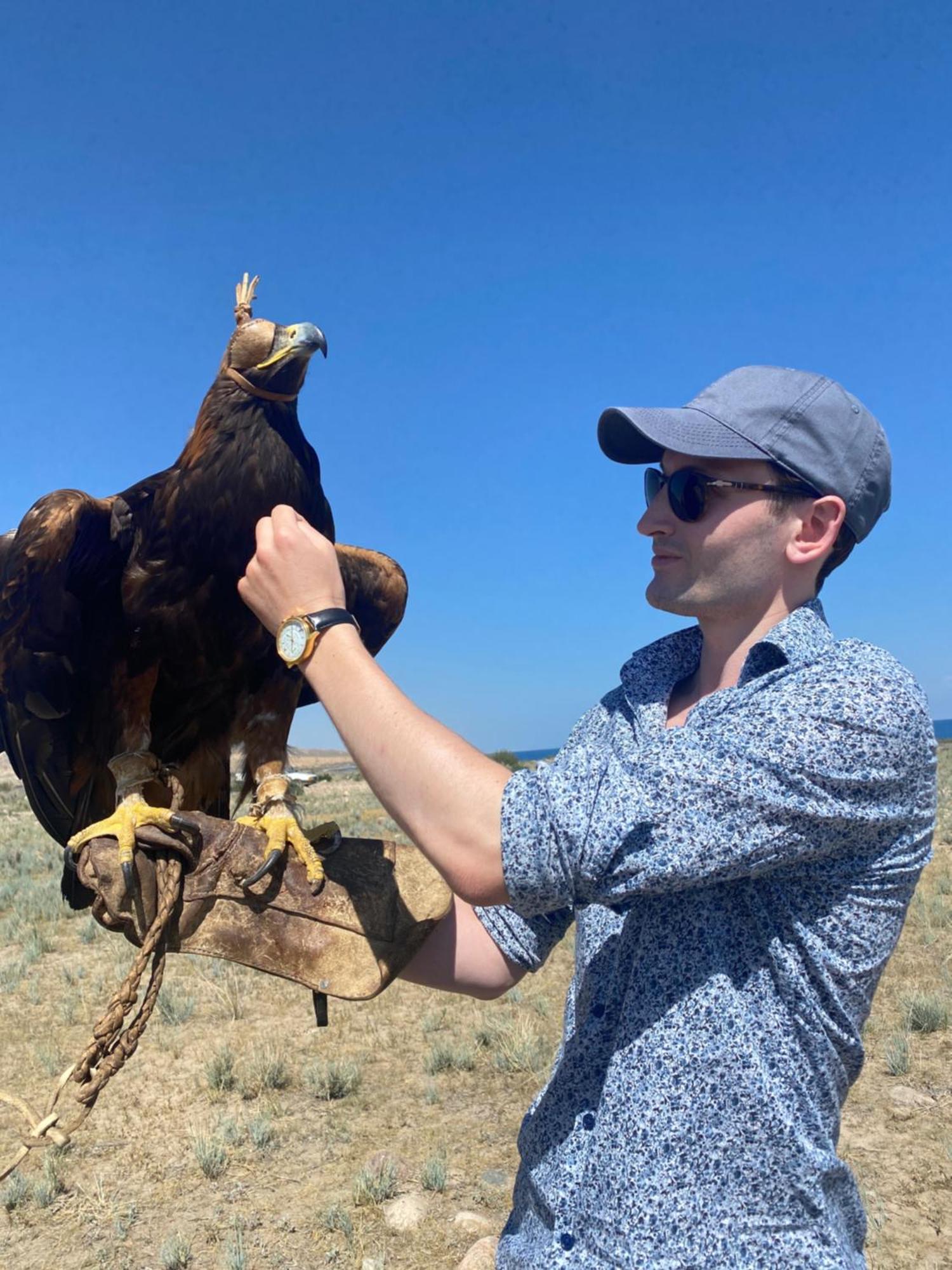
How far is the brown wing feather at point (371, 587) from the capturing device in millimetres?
3541

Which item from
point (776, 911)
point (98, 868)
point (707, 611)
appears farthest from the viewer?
point (98, 868)

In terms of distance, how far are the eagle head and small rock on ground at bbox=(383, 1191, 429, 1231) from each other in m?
3.66

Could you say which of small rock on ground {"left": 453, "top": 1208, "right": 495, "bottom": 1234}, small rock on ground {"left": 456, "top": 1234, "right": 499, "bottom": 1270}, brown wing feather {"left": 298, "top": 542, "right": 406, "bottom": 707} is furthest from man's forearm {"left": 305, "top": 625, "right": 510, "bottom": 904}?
small rock on ground {"left": 453, "top": 1208, "right": 495, "bottom": 1234}

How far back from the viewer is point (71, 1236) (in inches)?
158

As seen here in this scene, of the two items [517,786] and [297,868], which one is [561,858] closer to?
[517,786]

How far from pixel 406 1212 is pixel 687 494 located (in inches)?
152

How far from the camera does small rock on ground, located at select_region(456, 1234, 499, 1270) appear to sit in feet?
11.4

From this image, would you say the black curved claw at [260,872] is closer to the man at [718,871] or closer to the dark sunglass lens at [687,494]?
the man at [718,871]

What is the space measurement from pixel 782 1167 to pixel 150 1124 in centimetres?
482

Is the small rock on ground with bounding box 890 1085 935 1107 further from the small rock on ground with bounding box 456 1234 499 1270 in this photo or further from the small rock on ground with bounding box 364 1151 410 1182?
the small rock on ground with bounding box 364 1151 410 1182

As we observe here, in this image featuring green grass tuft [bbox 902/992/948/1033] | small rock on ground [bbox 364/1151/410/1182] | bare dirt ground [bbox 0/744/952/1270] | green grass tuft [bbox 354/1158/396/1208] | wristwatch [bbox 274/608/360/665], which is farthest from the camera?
green grass tuft [bbox 902/992/948/1033]

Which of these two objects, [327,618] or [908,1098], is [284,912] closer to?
[327,618]

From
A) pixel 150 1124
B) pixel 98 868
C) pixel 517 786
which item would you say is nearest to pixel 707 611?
pixel 517 786

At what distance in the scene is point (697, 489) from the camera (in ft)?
5.47
